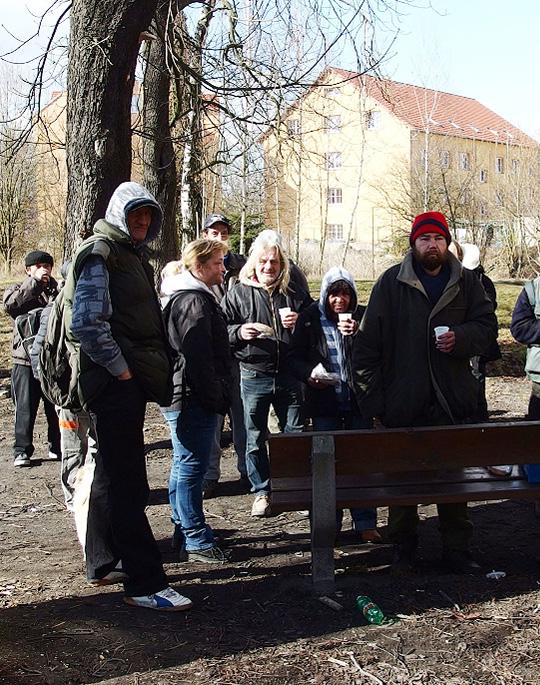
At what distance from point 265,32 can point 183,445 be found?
7.33 metres

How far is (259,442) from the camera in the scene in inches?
241

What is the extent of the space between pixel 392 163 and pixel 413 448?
124ft

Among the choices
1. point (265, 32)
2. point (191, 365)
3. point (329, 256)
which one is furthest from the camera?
point (329, 256)

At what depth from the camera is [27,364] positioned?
7992 mm

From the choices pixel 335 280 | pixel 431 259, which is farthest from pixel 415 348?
pixel 335 280

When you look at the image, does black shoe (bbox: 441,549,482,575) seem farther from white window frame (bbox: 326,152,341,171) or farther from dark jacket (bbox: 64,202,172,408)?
white window frame (bbox: 326,152,341,171)

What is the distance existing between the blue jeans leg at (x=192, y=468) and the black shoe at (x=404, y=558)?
3.51 ft

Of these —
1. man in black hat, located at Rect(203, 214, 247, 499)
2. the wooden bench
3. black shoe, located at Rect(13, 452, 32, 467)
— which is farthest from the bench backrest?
black shoe, located at Rect(13, 452, 32, 467)

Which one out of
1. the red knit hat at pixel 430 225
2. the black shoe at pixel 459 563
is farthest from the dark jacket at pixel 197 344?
the black shoe at pixel 459 563

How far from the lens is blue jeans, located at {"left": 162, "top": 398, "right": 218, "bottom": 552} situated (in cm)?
511

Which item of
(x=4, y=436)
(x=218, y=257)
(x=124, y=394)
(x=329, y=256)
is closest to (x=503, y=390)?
(x=4, y=436)

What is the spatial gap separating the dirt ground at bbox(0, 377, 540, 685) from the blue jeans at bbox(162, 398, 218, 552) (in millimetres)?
227

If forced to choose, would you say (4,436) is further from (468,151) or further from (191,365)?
(468,151)

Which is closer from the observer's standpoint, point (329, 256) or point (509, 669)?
point (509, 669)
